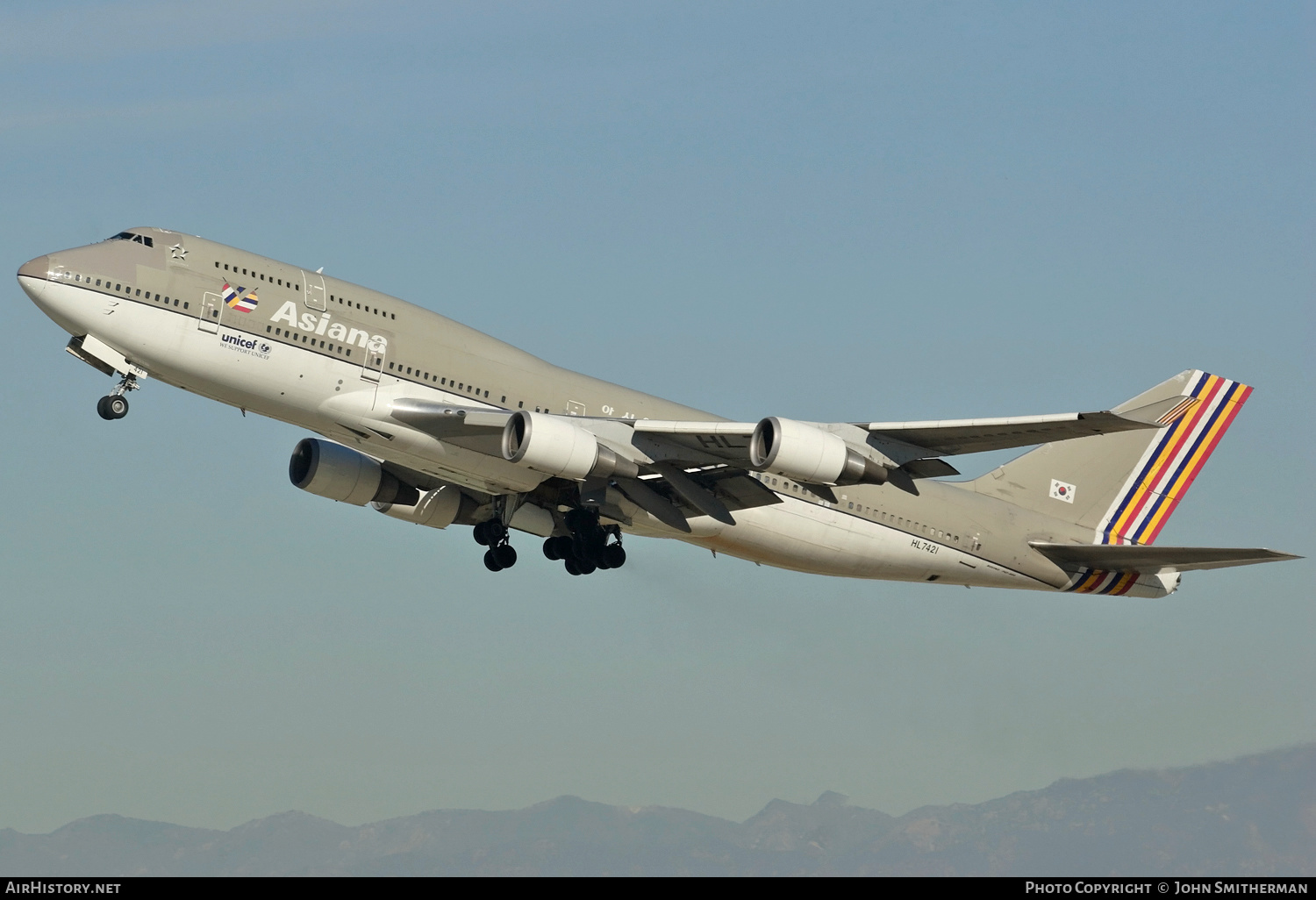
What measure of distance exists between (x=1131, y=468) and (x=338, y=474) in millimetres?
22739

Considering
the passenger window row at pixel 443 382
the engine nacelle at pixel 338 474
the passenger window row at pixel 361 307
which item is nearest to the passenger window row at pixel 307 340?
the passenger window row at pixel 361 307

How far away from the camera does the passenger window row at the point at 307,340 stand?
2977 cm

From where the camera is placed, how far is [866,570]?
36.7m

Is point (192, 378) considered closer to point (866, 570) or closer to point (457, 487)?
point (457, 487)

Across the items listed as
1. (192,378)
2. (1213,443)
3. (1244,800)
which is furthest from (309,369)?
(1244,800)

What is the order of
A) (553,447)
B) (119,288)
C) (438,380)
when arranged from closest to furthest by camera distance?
1. (119,288)
2. (553,447)
3. (438,380)

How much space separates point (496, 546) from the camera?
3738 cm

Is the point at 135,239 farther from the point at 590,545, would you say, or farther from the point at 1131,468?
the point at 1131,468

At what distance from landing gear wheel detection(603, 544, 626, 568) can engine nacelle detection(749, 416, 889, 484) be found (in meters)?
6.79

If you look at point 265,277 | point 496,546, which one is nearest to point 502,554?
point 496,546

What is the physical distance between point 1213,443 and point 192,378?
2936cm

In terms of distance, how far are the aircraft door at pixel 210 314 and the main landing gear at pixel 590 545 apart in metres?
9.90

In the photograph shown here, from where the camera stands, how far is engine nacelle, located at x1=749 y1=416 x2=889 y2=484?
2880 centimetres
